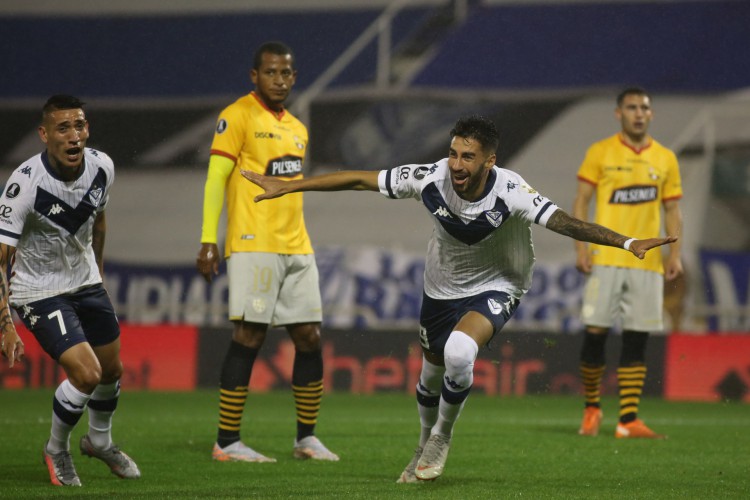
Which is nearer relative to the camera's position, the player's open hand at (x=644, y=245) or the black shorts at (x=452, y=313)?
the player's open hand at (x=644, y=245)

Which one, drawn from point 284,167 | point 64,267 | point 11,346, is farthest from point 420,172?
point 11,346

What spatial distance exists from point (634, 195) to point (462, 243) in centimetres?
274

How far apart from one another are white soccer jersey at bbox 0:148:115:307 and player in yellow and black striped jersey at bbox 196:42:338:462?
3.13ft

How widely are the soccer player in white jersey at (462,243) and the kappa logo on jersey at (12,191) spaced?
3.68ft

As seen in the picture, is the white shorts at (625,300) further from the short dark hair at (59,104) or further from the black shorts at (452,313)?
the short dark hair at (59,104)

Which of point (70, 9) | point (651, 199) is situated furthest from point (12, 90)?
point (651, 199)

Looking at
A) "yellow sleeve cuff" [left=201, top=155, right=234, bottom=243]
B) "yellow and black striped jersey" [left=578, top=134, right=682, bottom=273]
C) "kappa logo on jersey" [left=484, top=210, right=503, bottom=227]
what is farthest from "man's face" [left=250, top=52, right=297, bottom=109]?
"yellow and black striped jersey" [left=578, top=134, right=682, bottom=273]

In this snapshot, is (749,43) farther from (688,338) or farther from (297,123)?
(297,123)

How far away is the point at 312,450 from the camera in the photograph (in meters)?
6.99

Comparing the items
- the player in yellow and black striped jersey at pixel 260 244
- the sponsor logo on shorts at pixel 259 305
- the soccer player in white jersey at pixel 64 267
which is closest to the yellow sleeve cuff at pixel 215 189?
the player in yellow and black striped jersey at pixel 260 244

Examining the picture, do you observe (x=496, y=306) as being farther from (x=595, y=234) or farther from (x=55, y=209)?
(x=55, y=209)

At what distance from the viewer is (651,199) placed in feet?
27.5

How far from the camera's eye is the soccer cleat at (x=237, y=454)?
22.5 feet

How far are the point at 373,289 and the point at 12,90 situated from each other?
244 inches
